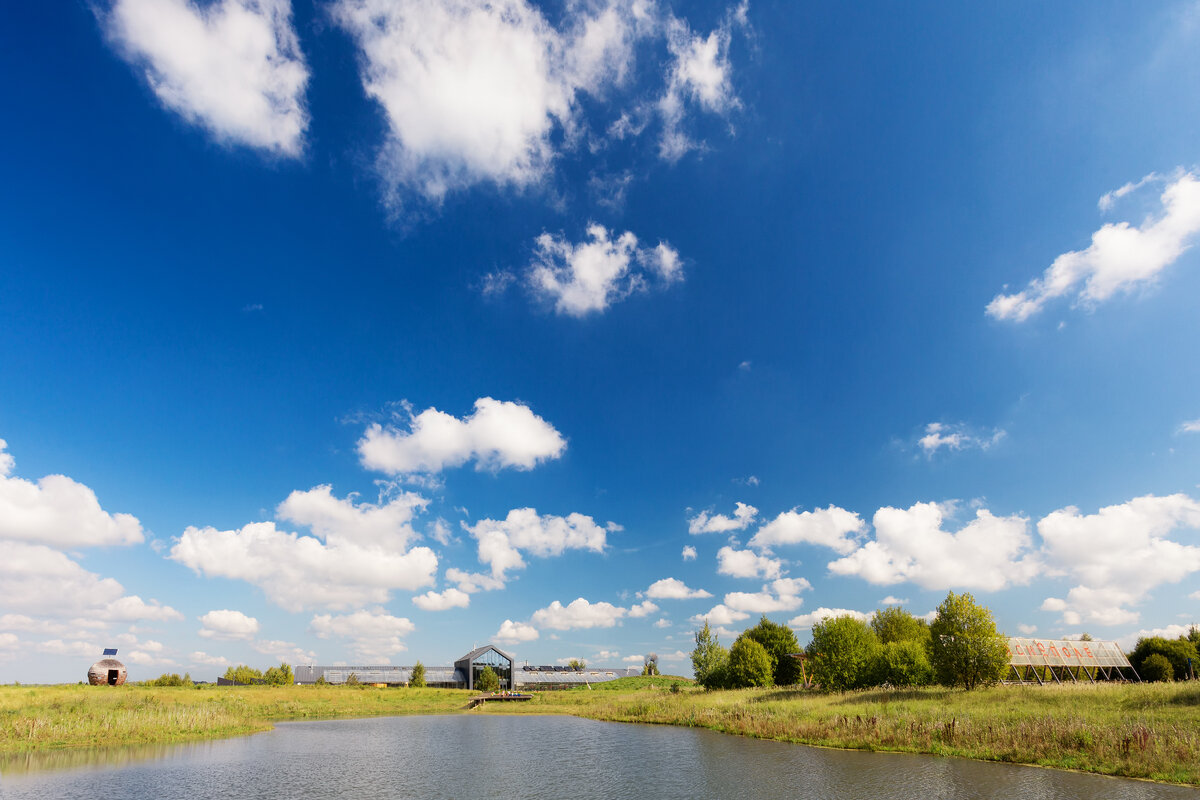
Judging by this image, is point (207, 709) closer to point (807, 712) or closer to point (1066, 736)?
point (807, 712)

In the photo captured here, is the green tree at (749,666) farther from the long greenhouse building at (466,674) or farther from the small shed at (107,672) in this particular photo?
the small shed at (107,672)

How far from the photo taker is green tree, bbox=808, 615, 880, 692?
6938 centimetres

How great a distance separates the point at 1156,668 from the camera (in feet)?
Result: 246

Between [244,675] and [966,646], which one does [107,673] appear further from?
[966,646]

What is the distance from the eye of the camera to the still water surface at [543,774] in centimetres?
3173

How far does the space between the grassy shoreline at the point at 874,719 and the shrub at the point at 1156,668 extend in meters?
35.6

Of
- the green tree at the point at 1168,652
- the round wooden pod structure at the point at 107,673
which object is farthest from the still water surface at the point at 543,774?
the green tree at the point at 1168,652

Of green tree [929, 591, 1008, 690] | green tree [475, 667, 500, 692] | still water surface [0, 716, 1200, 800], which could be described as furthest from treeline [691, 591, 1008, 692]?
green tree [475, 667, 500, 692]

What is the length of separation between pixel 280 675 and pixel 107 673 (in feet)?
184

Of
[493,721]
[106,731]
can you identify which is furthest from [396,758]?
[493,721]

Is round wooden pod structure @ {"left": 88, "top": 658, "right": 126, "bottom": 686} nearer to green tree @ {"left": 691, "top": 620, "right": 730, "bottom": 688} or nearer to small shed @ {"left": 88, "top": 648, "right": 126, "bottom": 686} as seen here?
small shed @ {"left": 88, "top": 648, "right": 126, "bottom": 686}

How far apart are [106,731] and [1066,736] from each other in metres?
75.5

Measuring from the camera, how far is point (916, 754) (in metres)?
41.7

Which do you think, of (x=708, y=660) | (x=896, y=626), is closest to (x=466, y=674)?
(x=708, y=660)
